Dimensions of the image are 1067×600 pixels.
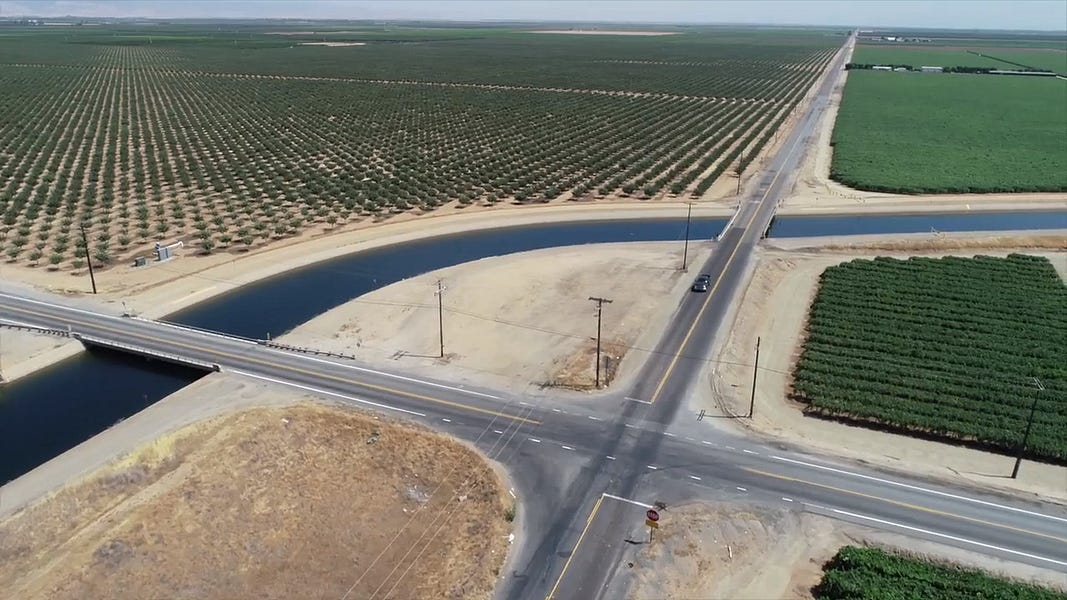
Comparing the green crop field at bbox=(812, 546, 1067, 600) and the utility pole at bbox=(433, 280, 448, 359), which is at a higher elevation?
the utility pole at bbox=(433, 280, 448, 359)

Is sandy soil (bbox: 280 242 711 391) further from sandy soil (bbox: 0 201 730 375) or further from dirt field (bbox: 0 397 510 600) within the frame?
sandy soil (bbox: 0 201 730 375)

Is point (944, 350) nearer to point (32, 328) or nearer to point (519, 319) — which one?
point (519, 319)

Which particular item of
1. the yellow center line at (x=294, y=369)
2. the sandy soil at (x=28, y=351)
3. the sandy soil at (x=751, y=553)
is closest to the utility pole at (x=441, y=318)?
the yellow center line at (x=294, y=369)

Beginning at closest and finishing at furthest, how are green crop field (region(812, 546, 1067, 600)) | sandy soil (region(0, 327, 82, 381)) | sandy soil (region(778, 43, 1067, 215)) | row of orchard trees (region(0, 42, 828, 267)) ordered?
green crop field (region(812, 546, 1067, 600)), sandy soil (region(0, 327, 82, 381)), row of orchard trees (region(0, 42, 828, 267)), sandy soil (region(778, 43, 1067, 215))

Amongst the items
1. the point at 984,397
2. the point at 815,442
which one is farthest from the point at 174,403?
the point at 984,397

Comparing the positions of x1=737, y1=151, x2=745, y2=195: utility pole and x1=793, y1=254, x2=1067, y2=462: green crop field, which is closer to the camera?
Answer: x1=793, y1=254, x2=1067, y2=462: green crop field

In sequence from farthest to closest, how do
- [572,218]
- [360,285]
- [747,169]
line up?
[747,169]
[572,218]
[360,285]

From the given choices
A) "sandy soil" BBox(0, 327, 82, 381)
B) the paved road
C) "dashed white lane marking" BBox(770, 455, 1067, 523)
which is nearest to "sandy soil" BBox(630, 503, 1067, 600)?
the paved road

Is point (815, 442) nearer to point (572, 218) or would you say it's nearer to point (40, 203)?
point (572, 218)
